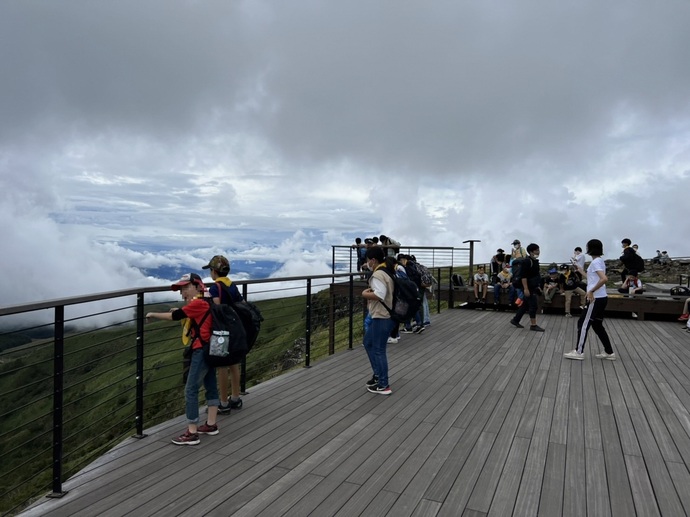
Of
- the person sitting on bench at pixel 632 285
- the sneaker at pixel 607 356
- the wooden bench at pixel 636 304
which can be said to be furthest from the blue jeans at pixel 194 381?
the person sitting on bench at pixel 632 285

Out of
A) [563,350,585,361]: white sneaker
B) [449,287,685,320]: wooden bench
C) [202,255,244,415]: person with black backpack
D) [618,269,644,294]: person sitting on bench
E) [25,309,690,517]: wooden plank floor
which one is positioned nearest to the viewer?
[25,309,690,517]: wooden plank floor

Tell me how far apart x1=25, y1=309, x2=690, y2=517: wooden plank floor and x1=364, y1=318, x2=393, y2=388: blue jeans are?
27 cm

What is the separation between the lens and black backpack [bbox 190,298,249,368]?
3.75 metres

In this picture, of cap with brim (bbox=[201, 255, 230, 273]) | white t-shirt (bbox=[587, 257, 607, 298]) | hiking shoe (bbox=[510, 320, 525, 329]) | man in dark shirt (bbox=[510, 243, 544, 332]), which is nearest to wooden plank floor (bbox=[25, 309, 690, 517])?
white t-shirt (bbox=[587, 257, 607, 298])

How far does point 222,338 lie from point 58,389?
1.12 m

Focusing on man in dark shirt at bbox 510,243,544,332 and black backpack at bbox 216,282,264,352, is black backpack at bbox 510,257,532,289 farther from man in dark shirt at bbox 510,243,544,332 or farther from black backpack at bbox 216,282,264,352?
black backpack at bbox 216,282,264,352

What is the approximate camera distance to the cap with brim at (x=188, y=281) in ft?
12.4

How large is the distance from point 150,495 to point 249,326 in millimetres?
1593

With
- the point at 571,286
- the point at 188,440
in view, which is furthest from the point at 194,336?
the point at 571,286

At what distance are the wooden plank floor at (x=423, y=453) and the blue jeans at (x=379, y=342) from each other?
0.87 ft

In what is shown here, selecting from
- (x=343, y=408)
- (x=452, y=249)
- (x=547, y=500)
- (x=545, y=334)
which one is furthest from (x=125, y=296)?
(x=452, y=249)

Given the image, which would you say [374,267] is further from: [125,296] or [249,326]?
[125,296]

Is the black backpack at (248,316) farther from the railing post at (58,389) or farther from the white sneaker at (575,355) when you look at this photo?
Result: the white sneaker at (575,355)

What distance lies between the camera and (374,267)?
525 centimetres
